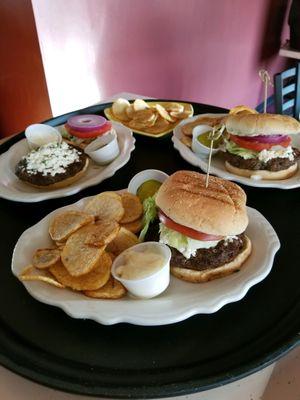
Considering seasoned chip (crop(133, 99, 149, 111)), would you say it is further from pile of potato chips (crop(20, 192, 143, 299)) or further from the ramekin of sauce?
pile of potato chips (crop(20, 192, 143, 299))

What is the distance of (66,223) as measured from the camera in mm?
1465

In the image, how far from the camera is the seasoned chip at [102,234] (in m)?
1.34

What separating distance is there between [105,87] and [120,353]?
2.68 m

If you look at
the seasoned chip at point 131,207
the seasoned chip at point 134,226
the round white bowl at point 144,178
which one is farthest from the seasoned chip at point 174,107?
the seasoned chip at point 134,226

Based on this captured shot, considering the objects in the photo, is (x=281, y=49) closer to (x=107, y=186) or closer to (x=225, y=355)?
(x=107, y=186)

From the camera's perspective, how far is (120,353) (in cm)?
116

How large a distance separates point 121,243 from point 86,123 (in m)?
1.00

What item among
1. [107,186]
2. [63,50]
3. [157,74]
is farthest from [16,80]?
[107,186]

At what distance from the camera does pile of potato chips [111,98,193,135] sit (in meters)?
2.34

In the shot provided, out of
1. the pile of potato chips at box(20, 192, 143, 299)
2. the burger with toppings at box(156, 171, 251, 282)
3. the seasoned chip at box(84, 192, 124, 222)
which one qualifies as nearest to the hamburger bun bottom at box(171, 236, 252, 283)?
the burger with toppings at box(156, 171, 251, 282)

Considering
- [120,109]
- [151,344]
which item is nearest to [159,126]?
[120,109]

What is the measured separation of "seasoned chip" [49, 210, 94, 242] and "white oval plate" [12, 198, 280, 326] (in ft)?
0.29

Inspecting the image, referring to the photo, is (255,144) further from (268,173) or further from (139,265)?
(139,265)

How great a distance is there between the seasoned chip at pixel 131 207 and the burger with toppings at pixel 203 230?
0.55 feet
